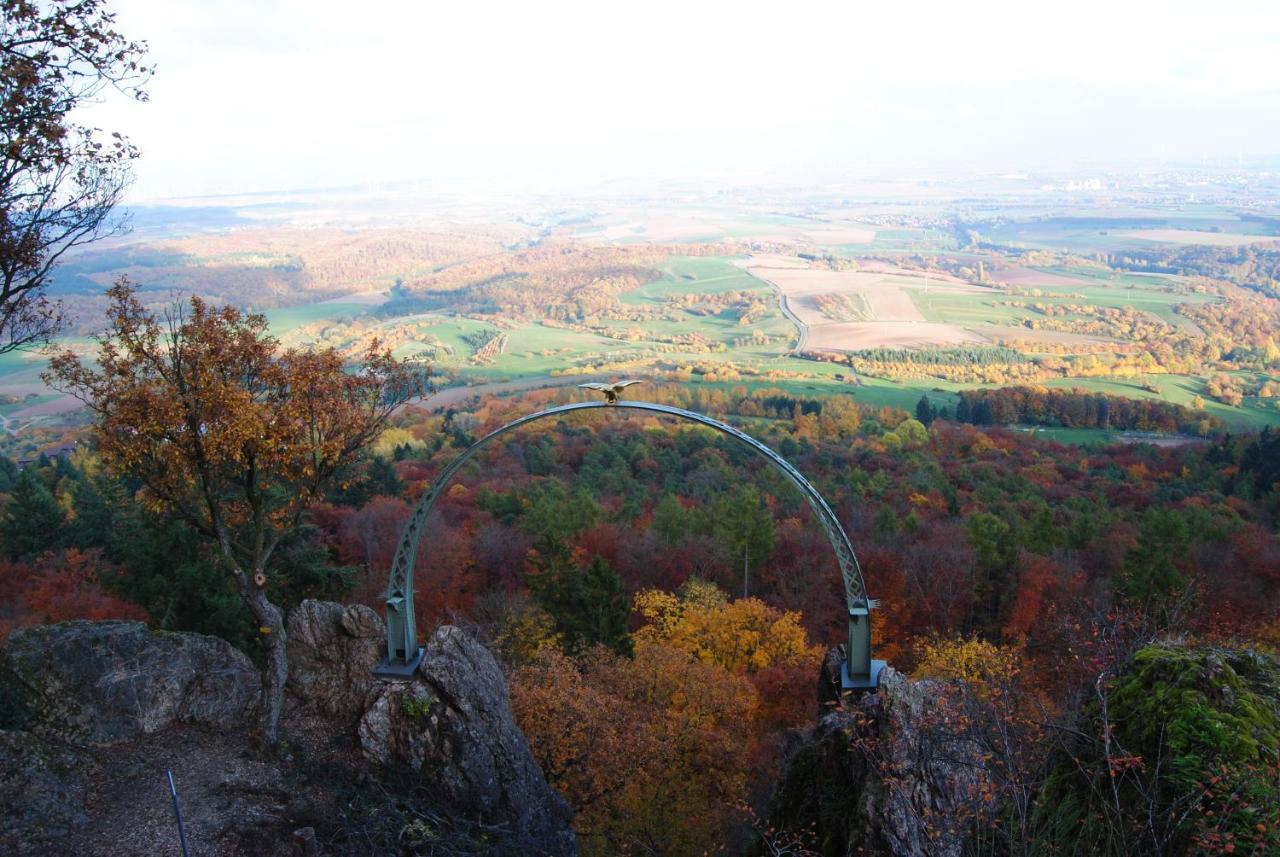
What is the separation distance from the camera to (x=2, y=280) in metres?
9.69

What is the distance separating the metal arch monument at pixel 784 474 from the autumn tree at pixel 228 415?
5.00 feet

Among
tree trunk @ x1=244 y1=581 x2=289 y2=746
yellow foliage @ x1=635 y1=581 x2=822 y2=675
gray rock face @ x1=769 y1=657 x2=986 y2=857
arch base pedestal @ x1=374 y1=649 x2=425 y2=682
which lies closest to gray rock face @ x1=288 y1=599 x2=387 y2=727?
arch base pedestal @ x1=374 y1=649 x2=425 y2=682

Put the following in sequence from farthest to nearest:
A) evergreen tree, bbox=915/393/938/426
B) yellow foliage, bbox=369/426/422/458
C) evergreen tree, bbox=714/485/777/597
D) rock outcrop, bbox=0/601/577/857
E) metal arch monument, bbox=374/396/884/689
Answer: evergreen tree, bbox=915/393/938/426
yellow foliage, bbox=369/426/422/458
evergreen tree, bbox=714/485/777/597
metal arch monument, bbox=374/396/884/689
rock outcrop, bbox=0/601/577/857

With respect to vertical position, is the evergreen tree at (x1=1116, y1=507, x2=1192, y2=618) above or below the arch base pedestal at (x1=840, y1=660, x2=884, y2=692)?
below

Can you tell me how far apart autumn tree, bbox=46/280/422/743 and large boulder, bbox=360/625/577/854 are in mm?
1658

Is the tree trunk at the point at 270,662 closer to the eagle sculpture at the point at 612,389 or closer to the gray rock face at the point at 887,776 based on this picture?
the eagle sculpture at the point at 612,389

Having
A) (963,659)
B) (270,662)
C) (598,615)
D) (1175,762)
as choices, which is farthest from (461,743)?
(963,659)

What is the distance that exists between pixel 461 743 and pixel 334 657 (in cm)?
257

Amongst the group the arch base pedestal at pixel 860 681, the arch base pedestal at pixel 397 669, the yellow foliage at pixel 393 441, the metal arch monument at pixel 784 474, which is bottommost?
the yellow foliage at pixel 393 441

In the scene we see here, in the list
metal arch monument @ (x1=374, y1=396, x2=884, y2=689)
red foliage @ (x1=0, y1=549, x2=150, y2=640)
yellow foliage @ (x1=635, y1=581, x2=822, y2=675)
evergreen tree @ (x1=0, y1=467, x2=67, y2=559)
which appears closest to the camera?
metal arch monument @ (x1=374, y1=396, x2=884, y2=689)

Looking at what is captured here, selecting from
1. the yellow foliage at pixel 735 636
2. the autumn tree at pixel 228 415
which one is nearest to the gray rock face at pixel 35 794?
the autumn tree at pixel 228 415

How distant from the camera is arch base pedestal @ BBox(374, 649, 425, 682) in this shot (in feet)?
36.9

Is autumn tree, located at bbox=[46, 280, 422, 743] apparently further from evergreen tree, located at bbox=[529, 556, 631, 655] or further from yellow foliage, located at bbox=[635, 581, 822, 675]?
yellow foliage, located at bbox=[635, 581, 822, 675]

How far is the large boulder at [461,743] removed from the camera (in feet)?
35.7
